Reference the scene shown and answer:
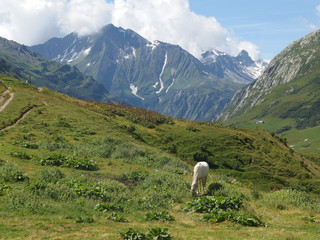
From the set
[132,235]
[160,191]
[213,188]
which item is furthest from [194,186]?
[132,235]

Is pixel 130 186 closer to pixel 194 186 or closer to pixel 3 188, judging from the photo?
pixel 194 186

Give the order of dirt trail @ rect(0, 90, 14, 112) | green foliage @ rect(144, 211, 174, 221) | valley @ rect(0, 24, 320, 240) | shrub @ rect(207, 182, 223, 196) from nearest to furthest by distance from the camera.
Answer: valley @ rect(0, 24, 320, 240), green foliage @ rect(144, 211, 174, 221), shrub @ rect(207, 182, 223, 196), dirt trail @ rect(0, 90, 14, 112)

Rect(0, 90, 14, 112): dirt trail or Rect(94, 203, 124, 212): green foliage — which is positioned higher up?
Rect(0, 90, 14, 112): dirt trail

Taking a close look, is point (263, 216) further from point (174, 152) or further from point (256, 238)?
point (174, 152)

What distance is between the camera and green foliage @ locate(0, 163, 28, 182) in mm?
21719

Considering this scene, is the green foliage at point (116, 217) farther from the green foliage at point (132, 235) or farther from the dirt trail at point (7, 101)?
the dirt trail at point (7, 101)

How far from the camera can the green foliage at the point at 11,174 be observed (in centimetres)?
2172

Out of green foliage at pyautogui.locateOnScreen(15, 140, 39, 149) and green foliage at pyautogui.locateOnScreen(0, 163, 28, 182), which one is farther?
green foliage at pyautogui.locateOnScreen(15, 140, 39, 149)

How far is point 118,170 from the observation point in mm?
30578

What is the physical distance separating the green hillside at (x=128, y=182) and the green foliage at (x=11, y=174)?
100 mm

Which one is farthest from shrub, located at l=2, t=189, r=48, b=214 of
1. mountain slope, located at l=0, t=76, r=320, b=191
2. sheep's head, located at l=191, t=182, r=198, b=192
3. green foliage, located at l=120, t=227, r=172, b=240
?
mountain slope, located at l=0, t=76, r=320, b=191

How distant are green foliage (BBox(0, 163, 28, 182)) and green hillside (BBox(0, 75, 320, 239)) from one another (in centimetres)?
10

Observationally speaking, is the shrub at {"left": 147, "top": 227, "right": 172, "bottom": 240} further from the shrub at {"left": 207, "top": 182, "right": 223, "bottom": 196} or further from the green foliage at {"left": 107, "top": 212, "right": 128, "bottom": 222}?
the shrub at {"left": 207, "top": 182, "right": 223, "bottom": 196}

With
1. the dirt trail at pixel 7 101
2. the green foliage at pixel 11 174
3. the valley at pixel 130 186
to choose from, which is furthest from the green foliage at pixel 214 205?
the dirt trail at pixel 7 101
